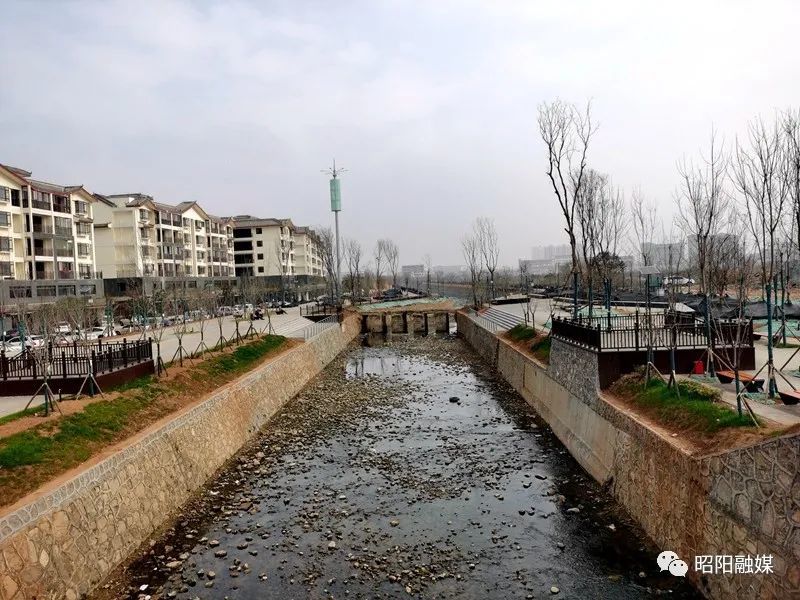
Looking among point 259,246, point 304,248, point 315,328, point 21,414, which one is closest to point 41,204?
point 315,328

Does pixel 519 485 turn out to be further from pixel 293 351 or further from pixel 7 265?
pixel 7 265

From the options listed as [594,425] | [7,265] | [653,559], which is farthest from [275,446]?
[7,265]

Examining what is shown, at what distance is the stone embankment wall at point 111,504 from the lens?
8.23 m

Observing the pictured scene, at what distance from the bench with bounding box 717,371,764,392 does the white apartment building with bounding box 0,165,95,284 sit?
45.3 metres

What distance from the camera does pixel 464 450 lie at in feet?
55.0

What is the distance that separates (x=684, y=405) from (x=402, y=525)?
20.8ft

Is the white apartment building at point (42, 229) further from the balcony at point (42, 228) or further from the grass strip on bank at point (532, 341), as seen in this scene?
the grass strip on bank at point (532, 341)

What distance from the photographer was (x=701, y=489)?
29.3 feet

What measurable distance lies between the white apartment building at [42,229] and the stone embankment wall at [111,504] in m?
33.3

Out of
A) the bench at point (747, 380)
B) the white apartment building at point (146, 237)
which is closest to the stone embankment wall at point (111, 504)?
the bench at point (747, 380)

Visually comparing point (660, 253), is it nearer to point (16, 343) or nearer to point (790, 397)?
point (790, 397)

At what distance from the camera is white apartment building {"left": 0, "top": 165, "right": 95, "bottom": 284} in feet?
134

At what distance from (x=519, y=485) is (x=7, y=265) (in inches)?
1660

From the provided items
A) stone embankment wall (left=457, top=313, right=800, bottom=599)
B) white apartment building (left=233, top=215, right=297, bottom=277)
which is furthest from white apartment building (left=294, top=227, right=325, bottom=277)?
stone embankment wall (left=457, top=313, right=800, bottom=599)
